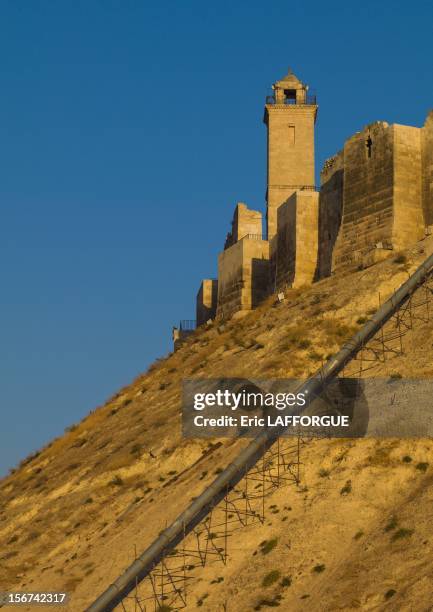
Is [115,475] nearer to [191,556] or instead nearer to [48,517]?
[48,517]

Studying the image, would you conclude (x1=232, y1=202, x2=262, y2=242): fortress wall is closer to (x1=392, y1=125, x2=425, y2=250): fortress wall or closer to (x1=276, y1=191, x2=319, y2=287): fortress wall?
(x1=276, y1=191, x2=319, y2=287): fortress wall

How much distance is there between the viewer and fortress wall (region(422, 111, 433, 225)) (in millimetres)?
38250

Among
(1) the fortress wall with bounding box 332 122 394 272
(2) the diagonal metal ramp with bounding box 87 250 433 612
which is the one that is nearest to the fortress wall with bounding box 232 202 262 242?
(1) the fortress wall with bounding box 332 122 394 272

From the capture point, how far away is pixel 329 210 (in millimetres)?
42125

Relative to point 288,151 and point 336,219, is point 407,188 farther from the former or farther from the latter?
point 288,151

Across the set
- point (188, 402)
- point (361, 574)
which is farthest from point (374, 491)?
point (188, 402)

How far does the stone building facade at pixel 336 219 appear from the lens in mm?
38375

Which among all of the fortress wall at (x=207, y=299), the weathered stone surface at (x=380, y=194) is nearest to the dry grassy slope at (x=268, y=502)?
the weathered stone surface at (x=380, y=194)

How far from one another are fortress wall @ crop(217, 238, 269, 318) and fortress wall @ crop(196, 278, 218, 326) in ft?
14.1

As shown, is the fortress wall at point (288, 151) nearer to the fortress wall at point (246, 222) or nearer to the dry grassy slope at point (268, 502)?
the fortress wall at point (246, 222)

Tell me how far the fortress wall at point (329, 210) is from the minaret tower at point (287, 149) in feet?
31.2

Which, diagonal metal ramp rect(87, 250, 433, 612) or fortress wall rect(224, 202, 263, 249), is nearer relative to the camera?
diagonal metal ramp rect(87, 250, 433, 612)

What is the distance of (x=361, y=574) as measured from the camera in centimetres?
2178

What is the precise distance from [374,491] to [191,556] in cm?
423
